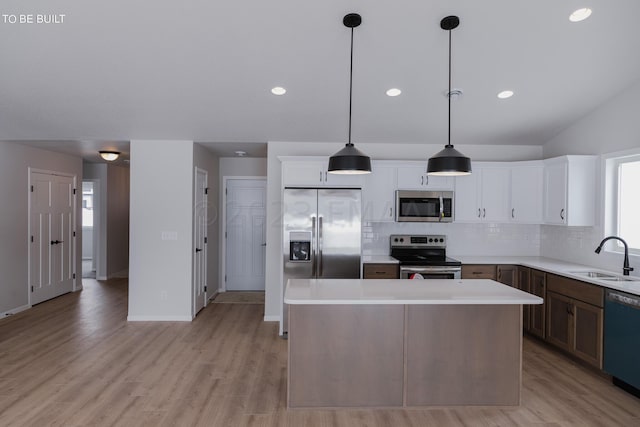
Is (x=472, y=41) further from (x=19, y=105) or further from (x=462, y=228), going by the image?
(x=19, y=105)

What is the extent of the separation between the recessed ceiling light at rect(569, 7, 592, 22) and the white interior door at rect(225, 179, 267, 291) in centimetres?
483

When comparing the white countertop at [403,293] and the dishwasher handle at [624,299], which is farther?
the dishwasher handle at [624,299]

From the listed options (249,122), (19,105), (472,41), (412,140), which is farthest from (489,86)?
(19,105)

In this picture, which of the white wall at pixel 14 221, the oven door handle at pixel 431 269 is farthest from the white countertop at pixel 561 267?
the white wall at pixel 14 221

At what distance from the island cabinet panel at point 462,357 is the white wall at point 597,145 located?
194cm

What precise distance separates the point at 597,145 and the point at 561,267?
143cm

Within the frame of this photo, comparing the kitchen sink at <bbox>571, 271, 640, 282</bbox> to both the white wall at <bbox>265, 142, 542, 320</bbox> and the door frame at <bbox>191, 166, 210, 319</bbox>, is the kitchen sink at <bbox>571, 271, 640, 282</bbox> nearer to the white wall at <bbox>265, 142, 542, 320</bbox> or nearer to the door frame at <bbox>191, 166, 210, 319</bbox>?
the white wall at <bbox>265, 142, 542, 320</bbox>

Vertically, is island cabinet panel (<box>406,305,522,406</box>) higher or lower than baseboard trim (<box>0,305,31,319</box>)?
higher

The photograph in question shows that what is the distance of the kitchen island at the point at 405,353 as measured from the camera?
282 centimetres

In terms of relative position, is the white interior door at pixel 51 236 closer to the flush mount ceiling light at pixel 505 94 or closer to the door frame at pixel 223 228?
the door frame at pixel 223 228

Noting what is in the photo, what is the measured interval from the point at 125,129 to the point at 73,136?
2.67 feet

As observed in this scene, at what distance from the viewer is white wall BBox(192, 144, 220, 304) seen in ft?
18.9

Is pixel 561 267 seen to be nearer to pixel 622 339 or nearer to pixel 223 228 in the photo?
pixel 622 339

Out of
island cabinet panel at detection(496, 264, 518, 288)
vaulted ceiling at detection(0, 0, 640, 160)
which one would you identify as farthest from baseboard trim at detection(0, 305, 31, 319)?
island cabinet panel at detection(496, 264, 518, 288)
